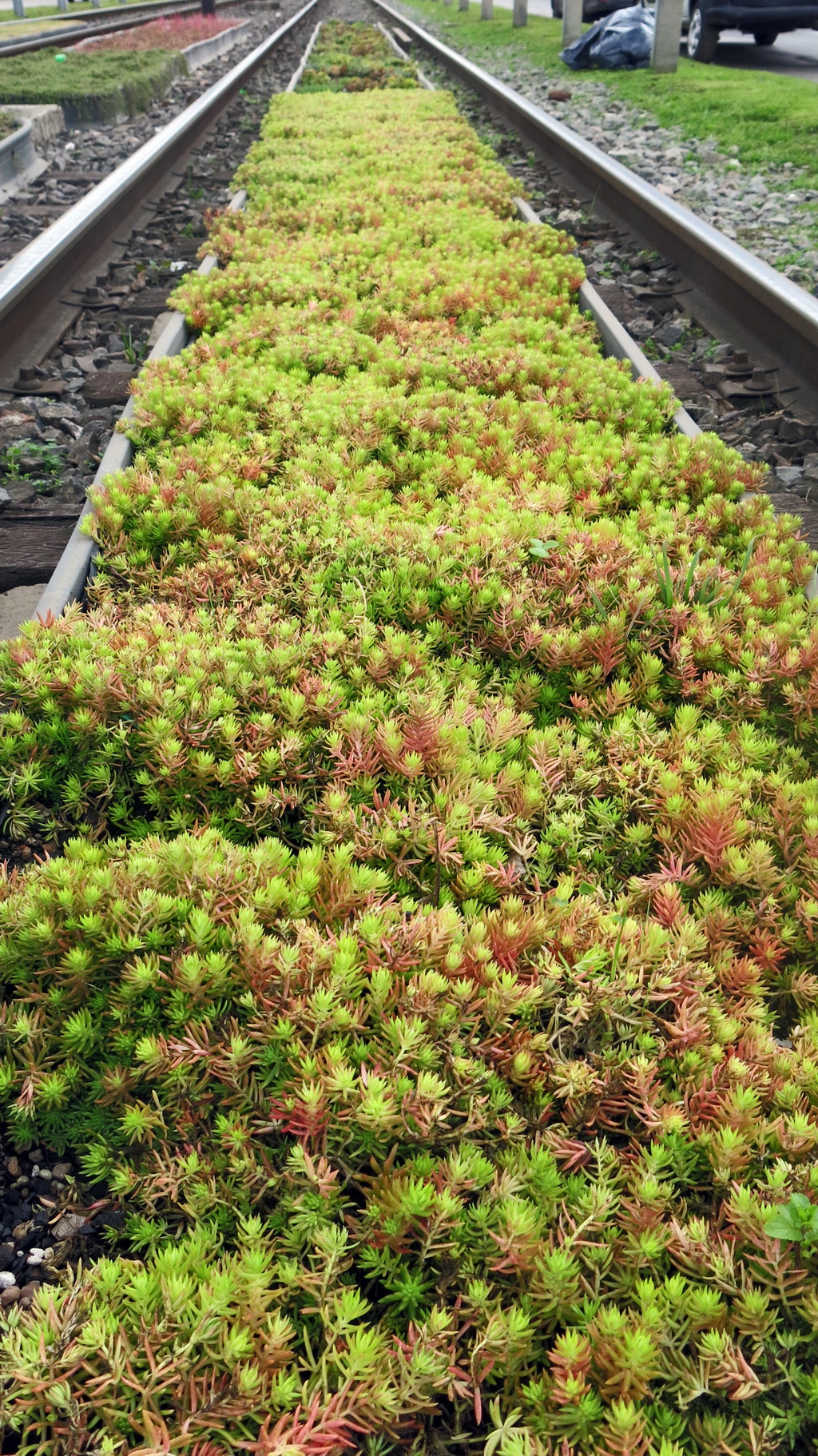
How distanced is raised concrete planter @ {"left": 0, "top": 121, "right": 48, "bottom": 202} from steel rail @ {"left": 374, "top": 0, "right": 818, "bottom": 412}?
221 inches

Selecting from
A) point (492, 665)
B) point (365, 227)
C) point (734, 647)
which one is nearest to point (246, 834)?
point (492, 665)

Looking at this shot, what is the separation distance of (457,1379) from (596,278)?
7.29m

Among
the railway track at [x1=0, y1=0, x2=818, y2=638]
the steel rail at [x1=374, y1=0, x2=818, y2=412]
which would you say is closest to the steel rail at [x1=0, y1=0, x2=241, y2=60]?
the railway track at [x1=0, y1=0, x2=818, y2=638]

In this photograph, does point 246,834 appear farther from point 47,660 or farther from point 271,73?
point 271,73

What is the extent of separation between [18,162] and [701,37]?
483 inches

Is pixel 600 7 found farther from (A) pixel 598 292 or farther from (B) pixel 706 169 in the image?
(A) pixel 598 292

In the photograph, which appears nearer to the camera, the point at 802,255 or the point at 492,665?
the point at 492,665

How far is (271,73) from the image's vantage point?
18109 millimetres

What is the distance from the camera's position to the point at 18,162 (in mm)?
10203

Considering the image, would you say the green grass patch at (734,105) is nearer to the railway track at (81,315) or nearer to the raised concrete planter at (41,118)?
the railway track at (81,315)

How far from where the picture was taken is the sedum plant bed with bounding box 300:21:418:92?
15.5 meters

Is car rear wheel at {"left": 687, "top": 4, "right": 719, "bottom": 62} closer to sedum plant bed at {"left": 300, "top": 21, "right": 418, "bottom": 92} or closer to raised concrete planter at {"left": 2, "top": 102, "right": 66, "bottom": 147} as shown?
sedum plant bed at {"left": 300, "top": 21, "right": 418, "bottom": 92}

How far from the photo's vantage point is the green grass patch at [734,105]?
999cm

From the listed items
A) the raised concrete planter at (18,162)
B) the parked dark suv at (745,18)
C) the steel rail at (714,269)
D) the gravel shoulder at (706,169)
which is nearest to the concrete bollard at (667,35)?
the gravel shoulder at (706,169)
